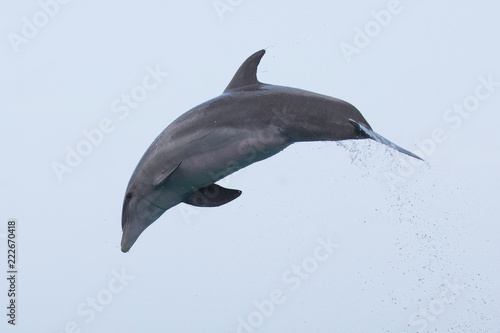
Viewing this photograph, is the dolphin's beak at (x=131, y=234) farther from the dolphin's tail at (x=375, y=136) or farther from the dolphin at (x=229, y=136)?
the dolphin's tail at (x=375, y=136)

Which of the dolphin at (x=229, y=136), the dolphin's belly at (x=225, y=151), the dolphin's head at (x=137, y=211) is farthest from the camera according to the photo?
the dolphin's head at (x=137, y=211)

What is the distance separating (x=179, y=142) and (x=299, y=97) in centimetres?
156

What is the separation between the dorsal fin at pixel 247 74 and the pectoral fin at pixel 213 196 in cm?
136

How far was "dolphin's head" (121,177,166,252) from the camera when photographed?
8719mm

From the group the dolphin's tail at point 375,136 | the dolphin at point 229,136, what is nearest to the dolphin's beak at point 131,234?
the dolphin at point 229,136

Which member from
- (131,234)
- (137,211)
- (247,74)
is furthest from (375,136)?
(131,234)

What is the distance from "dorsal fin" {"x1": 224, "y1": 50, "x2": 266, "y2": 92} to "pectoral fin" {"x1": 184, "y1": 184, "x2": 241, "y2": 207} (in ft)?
4.45

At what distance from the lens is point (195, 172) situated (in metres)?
8.18

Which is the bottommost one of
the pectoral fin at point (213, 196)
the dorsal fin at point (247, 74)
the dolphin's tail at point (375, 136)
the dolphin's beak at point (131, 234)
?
the dolphin's tail at point (375, 136)

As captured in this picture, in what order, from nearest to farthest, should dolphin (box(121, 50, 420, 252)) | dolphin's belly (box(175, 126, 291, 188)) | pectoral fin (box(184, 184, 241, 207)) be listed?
dolphin (box(121, 50, 420, 252)) < dolphin's belly (box(175, 126, 291, 188)) < pectoral fin (box(184, 184, 241, 207))

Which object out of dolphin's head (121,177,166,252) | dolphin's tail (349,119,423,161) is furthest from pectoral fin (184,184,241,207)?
dolphin's tail (349,119,423,161)

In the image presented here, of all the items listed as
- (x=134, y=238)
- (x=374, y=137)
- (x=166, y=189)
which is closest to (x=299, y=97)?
(x=374, y=137)

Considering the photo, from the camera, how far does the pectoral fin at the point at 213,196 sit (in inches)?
349

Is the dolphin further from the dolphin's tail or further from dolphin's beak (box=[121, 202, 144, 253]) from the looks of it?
dolphin's beak (box=[121, 202, 144, 253])
